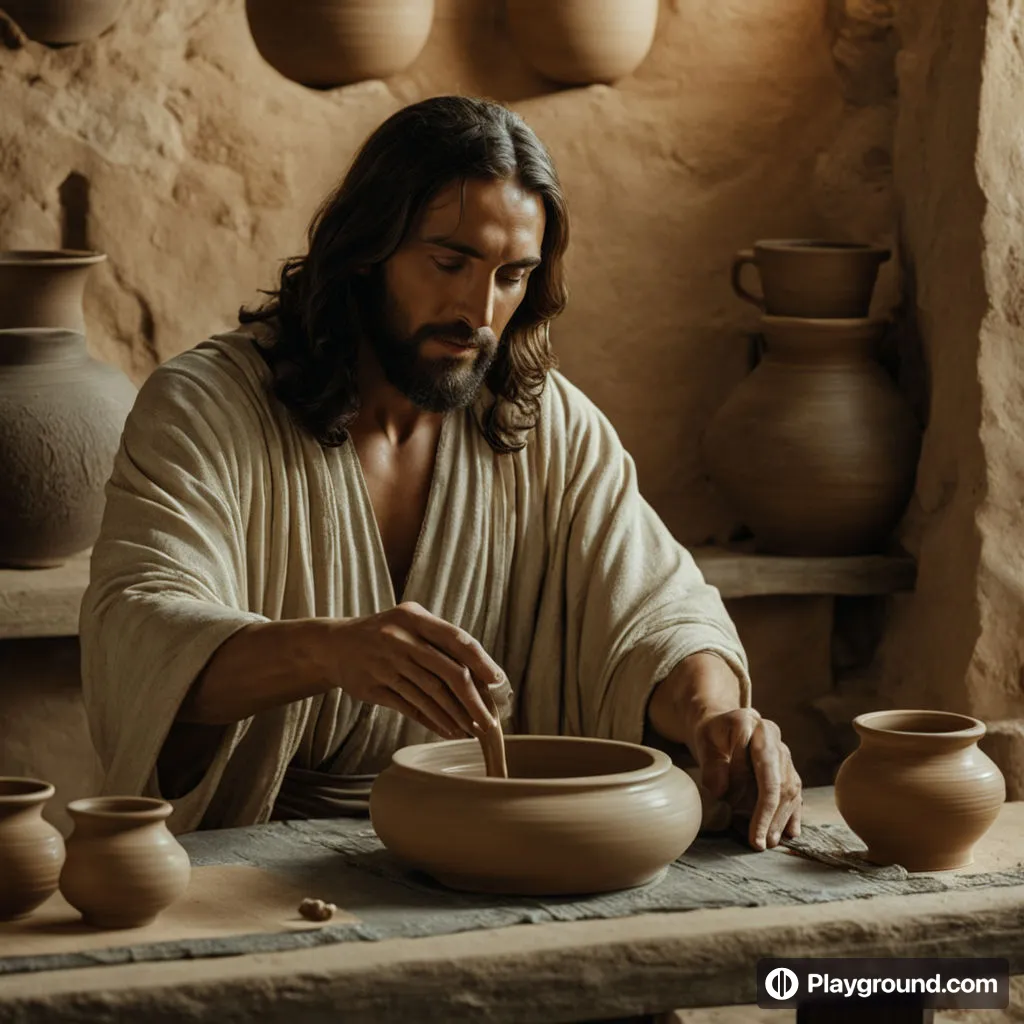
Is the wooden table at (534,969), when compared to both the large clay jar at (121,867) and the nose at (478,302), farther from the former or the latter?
the nose at (478,302)

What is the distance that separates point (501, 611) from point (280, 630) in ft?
2.57

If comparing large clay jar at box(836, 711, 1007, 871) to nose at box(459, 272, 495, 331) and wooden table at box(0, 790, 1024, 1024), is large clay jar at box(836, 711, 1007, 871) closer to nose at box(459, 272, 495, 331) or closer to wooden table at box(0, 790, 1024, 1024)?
wooden table at box(0, 790, 1024, 1024)

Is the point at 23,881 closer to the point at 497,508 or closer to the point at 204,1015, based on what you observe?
the point at 204,1015

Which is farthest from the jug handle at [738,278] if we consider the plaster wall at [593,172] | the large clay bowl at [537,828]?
the large clay bowl at [537,828]

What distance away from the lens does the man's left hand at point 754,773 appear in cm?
283

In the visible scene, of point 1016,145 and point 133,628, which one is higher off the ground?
point 1016,145

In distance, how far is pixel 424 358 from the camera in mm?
3432

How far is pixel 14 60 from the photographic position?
4961 millimetres

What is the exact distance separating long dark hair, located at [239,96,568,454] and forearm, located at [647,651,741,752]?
59cm

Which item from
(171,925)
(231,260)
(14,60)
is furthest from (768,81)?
(171,925)

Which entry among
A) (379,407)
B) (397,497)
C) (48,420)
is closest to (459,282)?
(379,407)

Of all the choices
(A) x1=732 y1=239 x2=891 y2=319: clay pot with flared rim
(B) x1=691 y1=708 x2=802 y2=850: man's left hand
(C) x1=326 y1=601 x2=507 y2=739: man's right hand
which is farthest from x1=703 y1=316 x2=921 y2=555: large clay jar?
(C) x1=326 y1=601 x2=507 y2=739: man's right hand

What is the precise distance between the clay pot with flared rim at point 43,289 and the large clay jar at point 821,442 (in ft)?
5.57

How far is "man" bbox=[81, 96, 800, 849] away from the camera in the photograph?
121 inches
